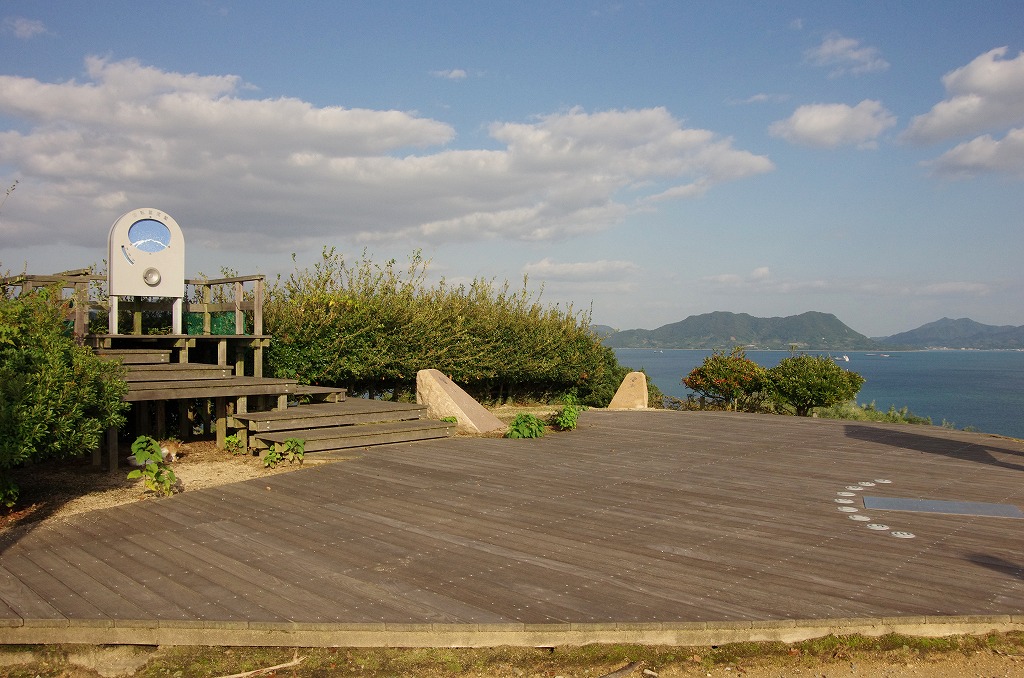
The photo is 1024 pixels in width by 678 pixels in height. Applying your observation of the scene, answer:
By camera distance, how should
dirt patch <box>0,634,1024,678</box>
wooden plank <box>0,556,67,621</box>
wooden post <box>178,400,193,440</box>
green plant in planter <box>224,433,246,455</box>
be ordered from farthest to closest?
wooden post <box>178,400,193,440</box> → green plant in planter <box>224,433,246,455</box> → wooden plank <box>0,556,67,621</box> → dirt patch <box>0,634,1024,678</box>

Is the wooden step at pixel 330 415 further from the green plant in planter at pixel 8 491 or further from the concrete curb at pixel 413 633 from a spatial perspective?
the concrete curb at pixel 413 633

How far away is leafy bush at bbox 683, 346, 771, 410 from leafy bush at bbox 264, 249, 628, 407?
9.12 ft

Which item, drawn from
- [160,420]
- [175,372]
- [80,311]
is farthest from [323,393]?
[80,311]

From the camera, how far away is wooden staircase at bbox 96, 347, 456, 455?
8.12 metres

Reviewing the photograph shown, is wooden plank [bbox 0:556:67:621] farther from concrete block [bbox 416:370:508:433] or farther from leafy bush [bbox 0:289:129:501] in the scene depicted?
concrete block [bbox 416:370:508:433]

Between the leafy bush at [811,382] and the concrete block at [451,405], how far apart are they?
698cm

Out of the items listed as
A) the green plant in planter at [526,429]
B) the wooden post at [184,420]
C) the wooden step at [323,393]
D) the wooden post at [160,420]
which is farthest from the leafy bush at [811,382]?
the wooden post at [160,420]

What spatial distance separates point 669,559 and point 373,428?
5577 millimetres

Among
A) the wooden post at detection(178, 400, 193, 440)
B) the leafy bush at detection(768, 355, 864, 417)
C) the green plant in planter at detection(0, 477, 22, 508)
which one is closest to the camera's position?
the green plant in planter at detection(0, 477, 22, 508)

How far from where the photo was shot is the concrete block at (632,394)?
50.9 ft

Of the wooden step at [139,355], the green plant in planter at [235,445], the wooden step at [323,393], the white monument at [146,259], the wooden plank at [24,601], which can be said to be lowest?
the wooden plank at [24,601]

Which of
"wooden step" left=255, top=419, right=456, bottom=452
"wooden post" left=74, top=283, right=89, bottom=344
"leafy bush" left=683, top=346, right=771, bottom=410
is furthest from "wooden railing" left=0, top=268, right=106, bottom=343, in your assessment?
"leafy bush" left=683, top=346, right=771, bottom=410

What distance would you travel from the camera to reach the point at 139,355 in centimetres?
901

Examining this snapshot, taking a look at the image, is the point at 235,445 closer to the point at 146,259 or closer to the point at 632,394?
the point at 146,259
